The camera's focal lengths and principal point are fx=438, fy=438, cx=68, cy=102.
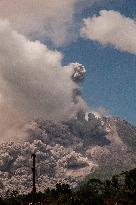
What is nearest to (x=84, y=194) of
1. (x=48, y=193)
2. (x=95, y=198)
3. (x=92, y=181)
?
(x=95, y=198)

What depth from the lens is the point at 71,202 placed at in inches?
5049

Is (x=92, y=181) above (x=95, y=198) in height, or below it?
above

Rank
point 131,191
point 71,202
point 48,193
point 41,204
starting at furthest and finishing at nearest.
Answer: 1. point 48,193
2. point 41,204
3. point 131,191
4. point 71,202

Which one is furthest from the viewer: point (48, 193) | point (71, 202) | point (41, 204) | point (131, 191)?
point (48, 193)

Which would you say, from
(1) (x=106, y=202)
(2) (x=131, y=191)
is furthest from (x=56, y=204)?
(2) (x=131, y=191)

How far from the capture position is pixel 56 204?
435 ft

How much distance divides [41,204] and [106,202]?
976 inches

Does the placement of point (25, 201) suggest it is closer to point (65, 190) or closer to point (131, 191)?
point (65, 190)

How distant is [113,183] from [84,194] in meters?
20.4

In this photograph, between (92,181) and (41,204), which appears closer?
(41,204)

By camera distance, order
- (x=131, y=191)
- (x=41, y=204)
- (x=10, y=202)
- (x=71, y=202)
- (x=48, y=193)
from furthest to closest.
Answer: (x=48, y=193)
(x=10, y=202)
(x=41, y=204)
(x=131, y=191)
(x=71, y=202)

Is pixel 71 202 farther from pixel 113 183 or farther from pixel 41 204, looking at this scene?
pixel 113 183

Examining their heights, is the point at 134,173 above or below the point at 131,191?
above

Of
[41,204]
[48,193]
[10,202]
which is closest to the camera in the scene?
[41,204]
